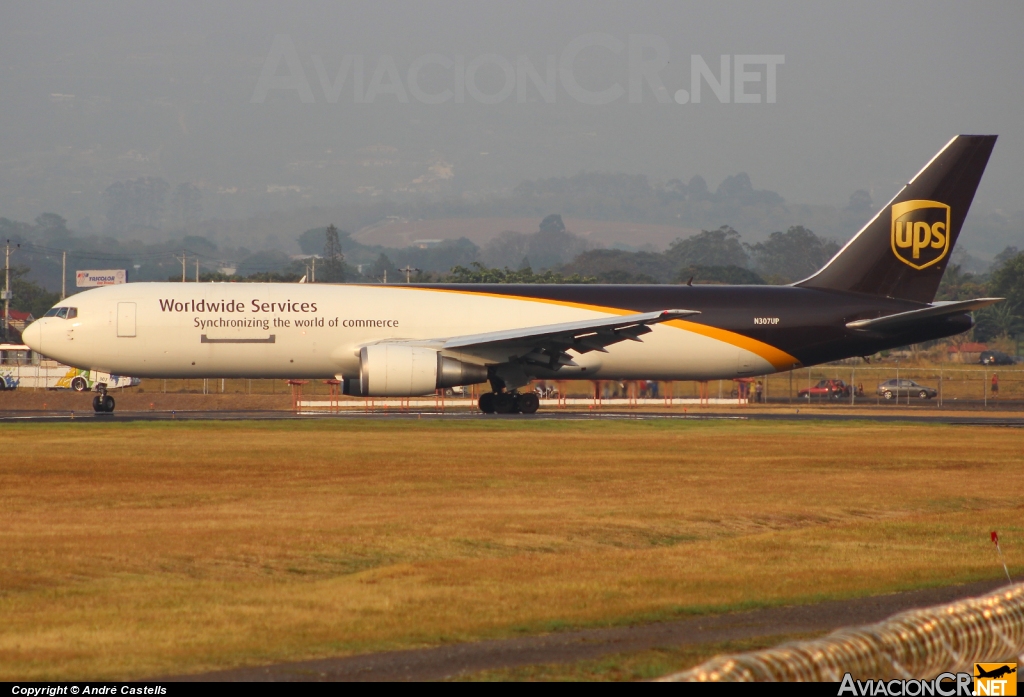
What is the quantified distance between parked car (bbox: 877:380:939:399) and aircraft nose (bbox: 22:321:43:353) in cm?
4328

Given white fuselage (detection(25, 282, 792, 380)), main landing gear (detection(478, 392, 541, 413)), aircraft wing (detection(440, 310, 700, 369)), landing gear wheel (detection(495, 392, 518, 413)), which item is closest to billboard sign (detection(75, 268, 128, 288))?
white fuselage (detection(25, 282, 792, 380))

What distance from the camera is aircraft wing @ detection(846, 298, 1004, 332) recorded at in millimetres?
37250

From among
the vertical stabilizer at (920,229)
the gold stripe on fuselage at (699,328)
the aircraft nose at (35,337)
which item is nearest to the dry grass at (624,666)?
the gold stripe on fuselage at (699,328)

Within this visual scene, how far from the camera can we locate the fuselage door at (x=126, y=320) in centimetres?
3619

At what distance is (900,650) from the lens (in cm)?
741

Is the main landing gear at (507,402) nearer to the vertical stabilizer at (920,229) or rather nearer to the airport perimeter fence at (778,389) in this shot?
the airport perimeter fence at (778,389)

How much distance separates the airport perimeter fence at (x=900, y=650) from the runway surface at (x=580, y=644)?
5.93ft

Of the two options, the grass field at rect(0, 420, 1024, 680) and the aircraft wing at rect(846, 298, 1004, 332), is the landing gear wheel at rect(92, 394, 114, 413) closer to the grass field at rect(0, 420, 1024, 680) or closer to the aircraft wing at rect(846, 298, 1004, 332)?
the grass field at rect(0, 420, 1024, 680)

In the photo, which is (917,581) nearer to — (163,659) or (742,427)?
(163,659)

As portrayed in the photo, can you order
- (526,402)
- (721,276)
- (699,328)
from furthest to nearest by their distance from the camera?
(721,276), (699,328), (526,402)

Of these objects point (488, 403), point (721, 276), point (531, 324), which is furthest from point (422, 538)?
point (721, 276)

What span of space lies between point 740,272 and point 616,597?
6442 inches

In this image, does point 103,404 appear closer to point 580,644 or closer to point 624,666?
point 580,644

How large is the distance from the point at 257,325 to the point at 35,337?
7.02m
